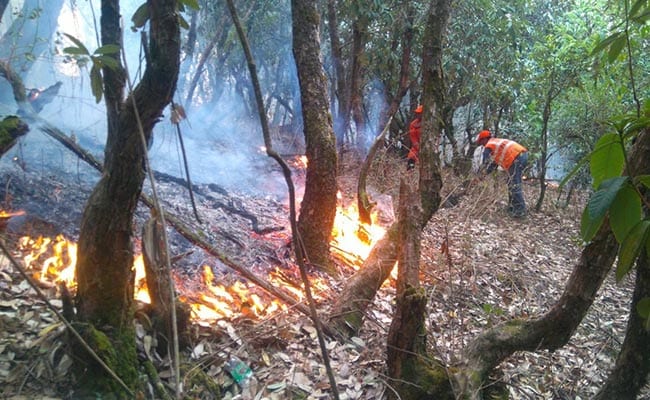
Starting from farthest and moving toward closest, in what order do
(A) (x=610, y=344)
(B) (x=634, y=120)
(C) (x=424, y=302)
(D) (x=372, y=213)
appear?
1. (D) (x=372, y=213)
2. (A) (x=610, y=344)
3. (C) (x=424, y=302)
4. (B) (x=634, y=120)

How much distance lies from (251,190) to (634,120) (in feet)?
18.9

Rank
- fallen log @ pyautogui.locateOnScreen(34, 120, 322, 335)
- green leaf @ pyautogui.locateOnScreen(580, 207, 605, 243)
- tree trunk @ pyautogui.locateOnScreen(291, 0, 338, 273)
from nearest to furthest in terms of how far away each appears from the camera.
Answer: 1. green leaf @ pyautogui.locateOnScreen(580, 207, 605, 243)
2. fallen log @ pyautogui.locateOnScreen(34, 120, 322, 335)
3. tree trunk @ pyautogui.locateOnScreen(291, 0, 338, 273)

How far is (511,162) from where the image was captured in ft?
24.9

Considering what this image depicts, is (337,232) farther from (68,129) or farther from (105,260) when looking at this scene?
(68,129)

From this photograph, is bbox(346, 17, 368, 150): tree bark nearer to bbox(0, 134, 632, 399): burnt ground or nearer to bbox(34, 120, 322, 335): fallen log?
bbox(0, 134, 632, 399): burnt ground

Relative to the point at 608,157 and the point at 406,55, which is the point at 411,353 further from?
the point at 406,55

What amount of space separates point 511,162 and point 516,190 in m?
0.61

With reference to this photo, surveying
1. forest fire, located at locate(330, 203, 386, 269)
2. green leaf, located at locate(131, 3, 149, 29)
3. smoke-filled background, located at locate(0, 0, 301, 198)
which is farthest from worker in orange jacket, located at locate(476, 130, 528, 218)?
green leaf, located at locate(131, 3, 149, 29)

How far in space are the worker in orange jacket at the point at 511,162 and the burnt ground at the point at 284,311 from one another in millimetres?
1126

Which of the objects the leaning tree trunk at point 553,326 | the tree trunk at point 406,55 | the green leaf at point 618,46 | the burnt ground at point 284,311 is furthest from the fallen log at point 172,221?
the tree trunk at point 406,55

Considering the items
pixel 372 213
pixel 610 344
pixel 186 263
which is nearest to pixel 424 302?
pixel 186 263

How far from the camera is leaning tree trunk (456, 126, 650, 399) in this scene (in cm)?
222

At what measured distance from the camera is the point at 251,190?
21.8ft

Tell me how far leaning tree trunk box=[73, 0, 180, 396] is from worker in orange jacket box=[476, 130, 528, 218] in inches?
263
